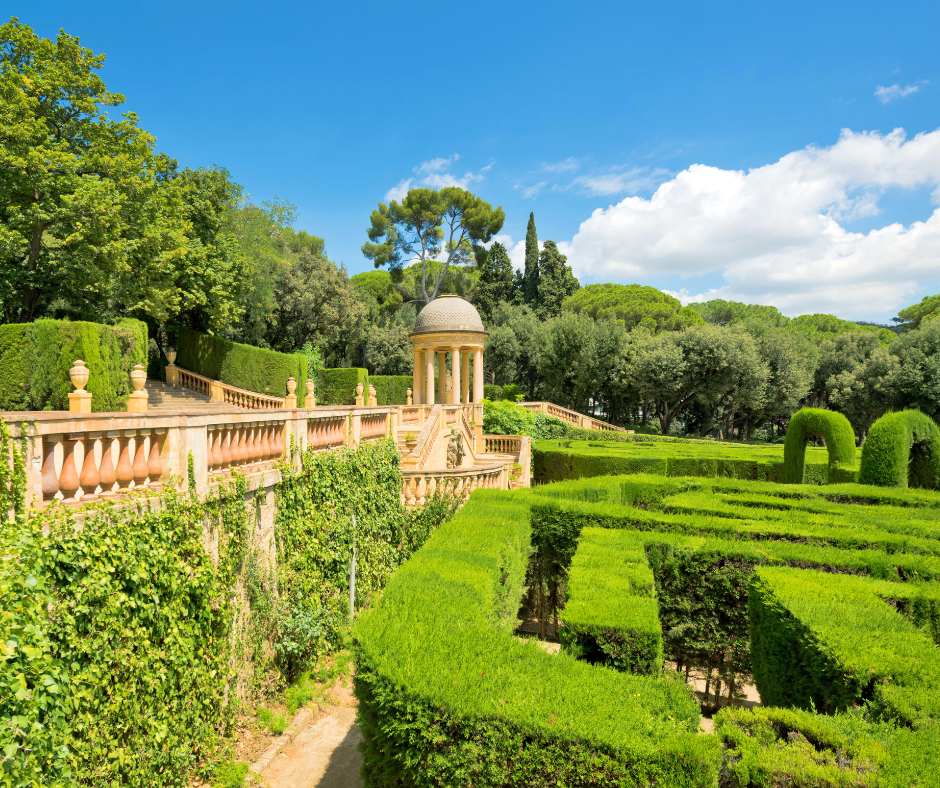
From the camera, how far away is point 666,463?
60.5 ft

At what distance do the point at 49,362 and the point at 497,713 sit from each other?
17.6 meters

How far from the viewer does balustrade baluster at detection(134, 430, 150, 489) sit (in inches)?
182

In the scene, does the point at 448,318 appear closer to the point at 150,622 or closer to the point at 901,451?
the point at 901,451

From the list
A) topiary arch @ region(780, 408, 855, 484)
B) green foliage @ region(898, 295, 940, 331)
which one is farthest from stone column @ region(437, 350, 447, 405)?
green foliage @ region(898, 295, 940, 331)

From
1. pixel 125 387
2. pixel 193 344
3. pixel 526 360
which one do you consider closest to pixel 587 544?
pixel 125 387

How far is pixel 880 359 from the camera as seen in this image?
117 feet

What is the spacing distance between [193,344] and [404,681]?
2714 cm

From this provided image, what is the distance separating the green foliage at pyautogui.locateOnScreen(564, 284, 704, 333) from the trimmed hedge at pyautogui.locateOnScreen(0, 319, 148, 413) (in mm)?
42835

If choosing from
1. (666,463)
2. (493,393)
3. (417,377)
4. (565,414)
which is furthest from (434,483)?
(493,393)

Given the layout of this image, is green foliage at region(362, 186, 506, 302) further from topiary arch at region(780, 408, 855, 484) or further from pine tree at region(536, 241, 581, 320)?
topiary arch at region(780, 408, 855, 484)

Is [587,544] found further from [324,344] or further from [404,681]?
[324,344]

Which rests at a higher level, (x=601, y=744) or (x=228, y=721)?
(x=601, y=744)

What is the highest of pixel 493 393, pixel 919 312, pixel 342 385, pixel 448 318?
pixel 919 312

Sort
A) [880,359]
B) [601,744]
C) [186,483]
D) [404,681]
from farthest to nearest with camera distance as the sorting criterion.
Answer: [880,359], [186,483], [404,681], [601,744]
